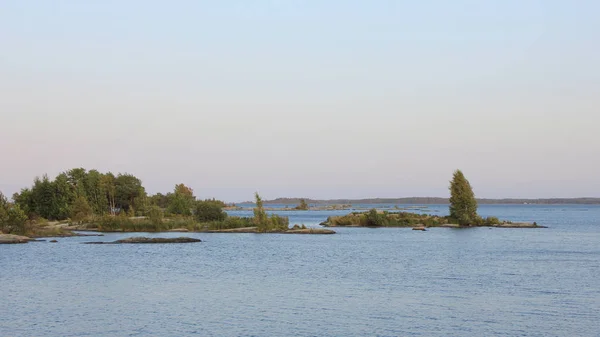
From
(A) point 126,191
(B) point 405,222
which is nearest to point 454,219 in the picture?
(B) point 405,222

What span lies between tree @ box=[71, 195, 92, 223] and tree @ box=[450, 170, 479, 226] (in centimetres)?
7102

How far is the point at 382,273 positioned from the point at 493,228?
7684 centimetres

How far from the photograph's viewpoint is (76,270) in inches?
2114

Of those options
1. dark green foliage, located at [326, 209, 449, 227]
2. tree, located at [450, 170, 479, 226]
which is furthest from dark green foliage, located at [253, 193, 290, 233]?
tree, located at [450, 170, 479, 226]

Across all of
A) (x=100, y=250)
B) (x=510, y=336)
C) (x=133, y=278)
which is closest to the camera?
(x=510, y=336)

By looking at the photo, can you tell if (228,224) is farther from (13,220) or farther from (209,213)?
(13,220)

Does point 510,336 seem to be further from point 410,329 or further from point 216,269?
point 216,269

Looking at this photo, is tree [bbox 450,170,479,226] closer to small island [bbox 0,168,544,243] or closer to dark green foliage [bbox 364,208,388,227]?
small island [bbox 0,168,544,243]

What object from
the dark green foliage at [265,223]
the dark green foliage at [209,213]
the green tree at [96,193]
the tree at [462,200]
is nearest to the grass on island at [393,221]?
the tree at [462,200]

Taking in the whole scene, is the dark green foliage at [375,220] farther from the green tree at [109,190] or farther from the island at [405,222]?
the green tree at [109,190]

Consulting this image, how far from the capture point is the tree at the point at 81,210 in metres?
122

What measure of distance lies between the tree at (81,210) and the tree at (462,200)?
71022 millimetres

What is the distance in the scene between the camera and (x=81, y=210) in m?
123

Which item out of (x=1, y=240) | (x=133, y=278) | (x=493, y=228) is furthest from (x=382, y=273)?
(x=493, y=228)
